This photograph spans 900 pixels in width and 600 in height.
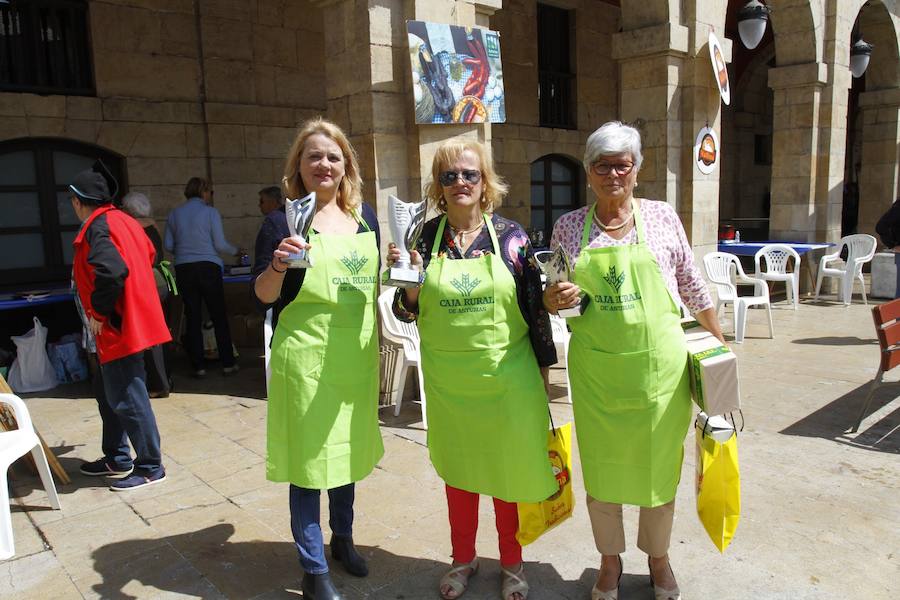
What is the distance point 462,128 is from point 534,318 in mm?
3041

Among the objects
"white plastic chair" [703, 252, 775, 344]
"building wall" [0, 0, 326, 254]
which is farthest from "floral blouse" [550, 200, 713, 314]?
"building wall" [0, 0, 326, 254]

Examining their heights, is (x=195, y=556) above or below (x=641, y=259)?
below

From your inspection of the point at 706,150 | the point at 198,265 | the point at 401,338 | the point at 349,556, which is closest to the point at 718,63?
the point at 706,150

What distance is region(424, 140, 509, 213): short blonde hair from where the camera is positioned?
2.53m

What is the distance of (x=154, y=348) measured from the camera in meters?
5.37

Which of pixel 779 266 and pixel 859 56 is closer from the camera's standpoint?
pixel 779 266

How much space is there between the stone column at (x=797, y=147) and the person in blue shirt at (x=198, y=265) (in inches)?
320

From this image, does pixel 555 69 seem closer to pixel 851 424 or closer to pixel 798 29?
pixel 798 29

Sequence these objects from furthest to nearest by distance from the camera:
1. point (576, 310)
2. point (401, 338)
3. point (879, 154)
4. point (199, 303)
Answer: point (879, 154)
point (199, 303)
point (401, 338)
point (576, 310)

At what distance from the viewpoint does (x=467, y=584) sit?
2762 millimetres

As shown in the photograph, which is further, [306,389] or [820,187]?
[820,187]

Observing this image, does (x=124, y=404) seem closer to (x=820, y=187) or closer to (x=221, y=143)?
(x=221, y=143)

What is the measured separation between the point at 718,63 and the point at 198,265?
227 inches

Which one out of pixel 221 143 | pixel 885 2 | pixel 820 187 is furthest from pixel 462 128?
pixel 885 2
